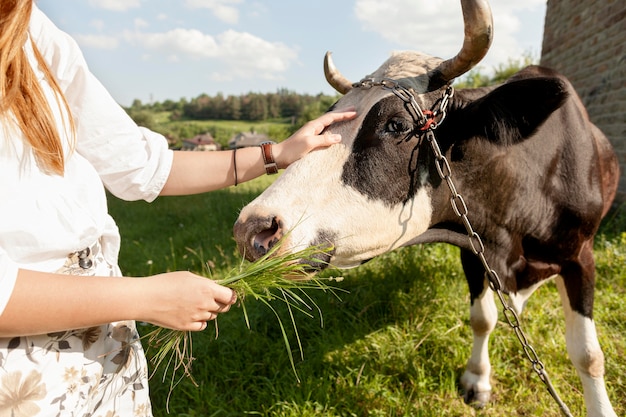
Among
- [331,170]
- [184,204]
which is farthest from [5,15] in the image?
[184,204]

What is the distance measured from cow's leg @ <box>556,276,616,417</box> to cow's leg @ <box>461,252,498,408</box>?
47 centimetres

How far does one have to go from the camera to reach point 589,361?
2621 millimetres

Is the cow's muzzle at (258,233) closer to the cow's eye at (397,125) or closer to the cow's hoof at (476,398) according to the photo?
the cow's eye at (397,125)

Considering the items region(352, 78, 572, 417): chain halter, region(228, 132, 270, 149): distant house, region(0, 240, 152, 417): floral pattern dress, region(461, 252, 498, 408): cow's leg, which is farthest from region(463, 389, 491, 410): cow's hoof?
region(228, 132, 270, 149): distant house

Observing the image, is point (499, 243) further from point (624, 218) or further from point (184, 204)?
point (184, 204)

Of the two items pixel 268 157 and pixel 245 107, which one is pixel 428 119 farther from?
pixel 245 107

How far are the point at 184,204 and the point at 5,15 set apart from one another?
809cm

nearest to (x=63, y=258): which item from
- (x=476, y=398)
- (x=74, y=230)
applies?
(x=74, y=230)

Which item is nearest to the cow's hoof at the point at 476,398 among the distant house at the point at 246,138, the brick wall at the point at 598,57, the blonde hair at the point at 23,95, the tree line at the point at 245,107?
the blonde hair at the point at 23,95

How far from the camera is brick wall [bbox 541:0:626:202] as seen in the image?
19.1 ft

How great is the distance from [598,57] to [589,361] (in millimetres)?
5485

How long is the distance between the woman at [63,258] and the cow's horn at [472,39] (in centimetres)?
138

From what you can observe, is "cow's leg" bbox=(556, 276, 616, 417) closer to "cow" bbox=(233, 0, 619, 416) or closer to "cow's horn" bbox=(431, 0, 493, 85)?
"cow" bbox=(233, 0, 619, 416)

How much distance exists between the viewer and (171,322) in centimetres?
121
